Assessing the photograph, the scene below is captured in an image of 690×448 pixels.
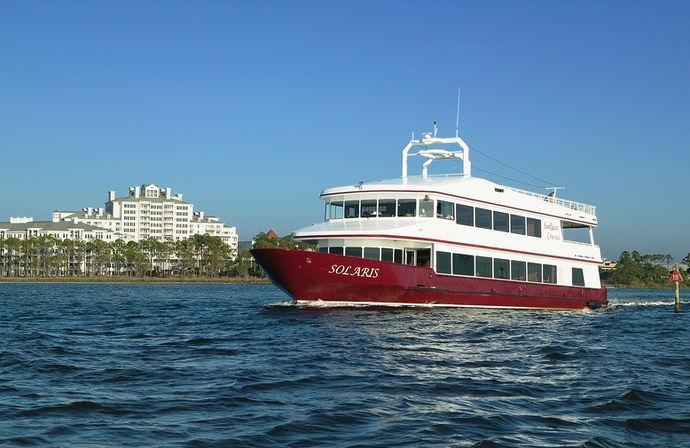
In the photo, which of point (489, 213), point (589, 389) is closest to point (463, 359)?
point (589, 389)

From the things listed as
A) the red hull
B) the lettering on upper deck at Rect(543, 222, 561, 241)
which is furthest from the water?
the lettering on upper deck at Rect(543, 222, 561, 241)

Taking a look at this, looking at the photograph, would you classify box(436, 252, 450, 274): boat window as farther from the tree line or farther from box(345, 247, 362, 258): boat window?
the tree line

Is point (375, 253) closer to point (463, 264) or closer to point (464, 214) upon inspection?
point (463, 264)

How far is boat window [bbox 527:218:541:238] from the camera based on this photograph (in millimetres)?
33969

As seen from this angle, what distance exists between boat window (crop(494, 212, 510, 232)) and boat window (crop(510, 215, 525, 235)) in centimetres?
39

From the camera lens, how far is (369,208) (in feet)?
99.5

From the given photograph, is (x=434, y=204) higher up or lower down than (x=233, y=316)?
higher up

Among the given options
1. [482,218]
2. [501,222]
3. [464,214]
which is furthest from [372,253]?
[501,222]

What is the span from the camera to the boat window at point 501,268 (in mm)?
31647

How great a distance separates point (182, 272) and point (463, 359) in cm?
15180

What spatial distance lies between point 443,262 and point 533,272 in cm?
652

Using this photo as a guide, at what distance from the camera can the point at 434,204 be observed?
29453mm

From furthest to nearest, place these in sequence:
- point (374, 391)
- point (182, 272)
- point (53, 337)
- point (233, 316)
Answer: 1. point (182, 272)
2. point (233, 316)
3. point (53, 337)
4. point (374, 391)

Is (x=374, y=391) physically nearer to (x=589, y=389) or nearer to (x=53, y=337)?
(x=589, y=389)
